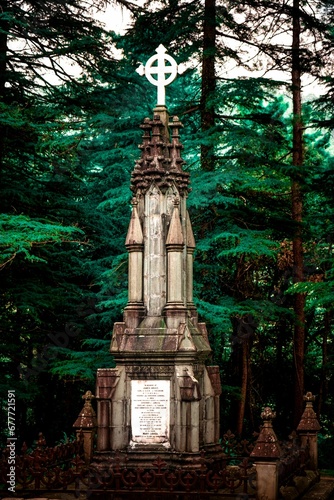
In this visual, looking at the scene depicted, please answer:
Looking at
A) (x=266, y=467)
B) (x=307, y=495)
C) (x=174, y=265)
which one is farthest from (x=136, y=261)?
(x=307, y=495)

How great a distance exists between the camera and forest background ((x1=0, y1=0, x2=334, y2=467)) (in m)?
18.5

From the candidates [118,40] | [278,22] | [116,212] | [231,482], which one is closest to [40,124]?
[118,40]

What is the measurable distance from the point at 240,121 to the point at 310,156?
225 inches

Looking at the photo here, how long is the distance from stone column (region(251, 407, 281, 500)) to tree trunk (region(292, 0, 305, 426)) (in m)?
9.73

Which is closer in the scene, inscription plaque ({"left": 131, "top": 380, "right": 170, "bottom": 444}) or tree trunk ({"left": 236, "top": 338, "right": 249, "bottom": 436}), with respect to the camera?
inscription plaque ({"left": 131, "top": 380, "right": 170, "bottom": 444})

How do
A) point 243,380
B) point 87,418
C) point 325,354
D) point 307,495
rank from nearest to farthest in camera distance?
point 307,495
point 87,418
point 243,380
point 325,354

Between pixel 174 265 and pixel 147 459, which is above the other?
pixel 174 265

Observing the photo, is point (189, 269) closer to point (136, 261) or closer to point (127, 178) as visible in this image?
point (136, 261)

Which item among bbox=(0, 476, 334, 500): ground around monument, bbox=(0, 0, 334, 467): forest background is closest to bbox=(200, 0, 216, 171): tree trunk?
bbox=(0, 0, 334, 467): forest background

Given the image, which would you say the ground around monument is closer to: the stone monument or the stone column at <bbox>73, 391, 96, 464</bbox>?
the stone monument

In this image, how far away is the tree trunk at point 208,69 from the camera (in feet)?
65.0

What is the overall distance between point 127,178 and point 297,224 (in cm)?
546

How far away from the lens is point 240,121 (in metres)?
21.5

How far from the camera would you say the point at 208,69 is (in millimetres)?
20812
